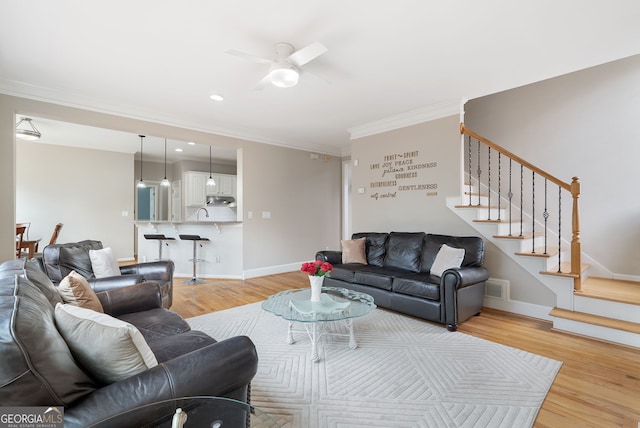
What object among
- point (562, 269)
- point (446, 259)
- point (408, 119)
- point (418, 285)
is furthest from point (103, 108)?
point (562, 269)

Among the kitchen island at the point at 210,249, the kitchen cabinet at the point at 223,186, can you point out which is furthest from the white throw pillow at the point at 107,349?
the kitchen cabinet at the point at 223,186

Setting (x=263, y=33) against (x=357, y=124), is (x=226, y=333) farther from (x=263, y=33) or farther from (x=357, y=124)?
(x=357, y=124)

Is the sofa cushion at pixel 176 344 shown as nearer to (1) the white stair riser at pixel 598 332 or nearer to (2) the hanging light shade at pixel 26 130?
(1) the white stair riser at pixel 598 332

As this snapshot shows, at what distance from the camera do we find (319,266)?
276 centimetres

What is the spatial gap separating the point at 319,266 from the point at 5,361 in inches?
83.4

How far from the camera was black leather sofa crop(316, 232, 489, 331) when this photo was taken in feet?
10.0

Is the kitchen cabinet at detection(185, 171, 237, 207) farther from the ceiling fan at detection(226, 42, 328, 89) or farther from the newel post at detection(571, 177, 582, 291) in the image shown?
the newel post at detection(571, 177, 582, 291)

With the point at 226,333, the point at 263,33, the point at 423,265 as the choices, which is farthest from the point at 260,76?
the point at 423,265

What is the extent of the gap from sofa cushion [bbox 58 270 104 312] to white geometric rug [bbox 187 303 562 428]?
1.26 metres

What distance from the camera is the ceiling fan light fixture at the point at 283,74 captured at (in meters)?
2.65

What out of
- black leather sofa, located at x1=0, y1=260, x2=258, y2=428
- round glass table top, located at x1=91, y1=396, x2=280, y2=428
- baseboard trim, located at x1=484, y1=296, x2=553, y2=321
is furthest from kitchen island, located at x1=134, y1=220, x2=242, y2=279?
round glass table top, located at x1=91, y1=396, x2=280, y2=428

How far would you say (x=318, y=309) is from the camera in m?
2.56

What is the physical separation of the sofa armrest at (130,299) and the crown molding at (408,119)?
13.2 feet

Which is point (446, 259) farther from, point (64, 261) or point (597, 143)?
point (64, 261)
